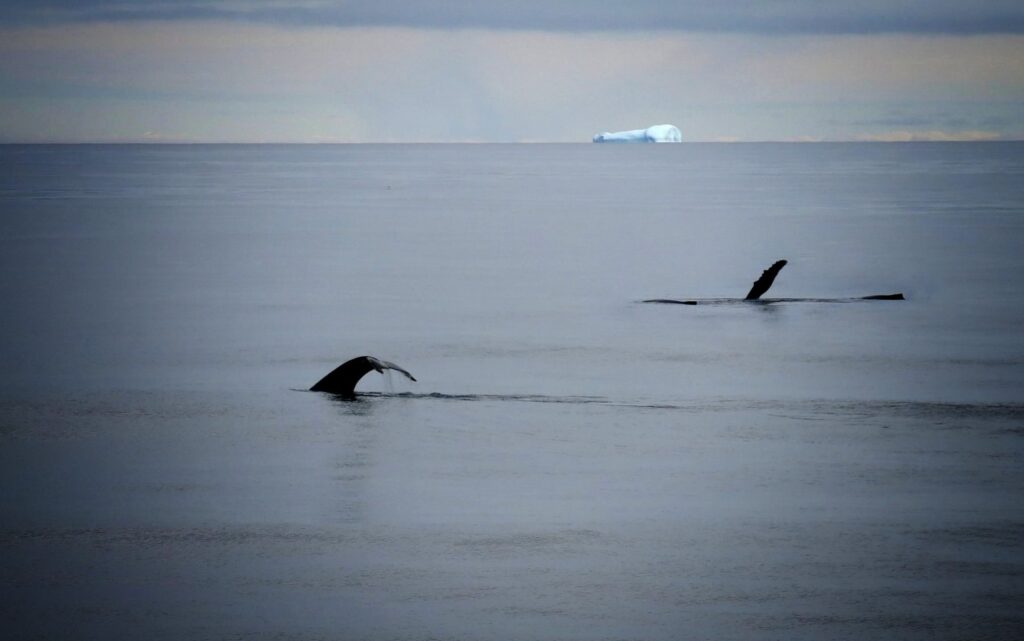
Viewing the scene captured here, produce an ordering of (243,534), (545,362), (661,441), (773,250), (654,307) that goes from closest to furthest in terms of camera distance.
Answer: (243,534), (661,441), (545,362), (654,307), (773,250)

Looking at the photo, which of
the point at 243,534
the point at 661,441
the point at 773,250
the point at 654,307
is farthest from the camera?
the point at 773,250

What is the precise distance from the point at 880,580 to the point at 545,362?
34.8 ft

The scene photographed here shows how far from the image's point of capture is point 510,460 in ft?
48.2

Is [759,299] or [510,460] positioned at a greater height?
[759,299]

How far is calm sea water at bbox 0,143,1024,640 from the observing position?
34.1ft

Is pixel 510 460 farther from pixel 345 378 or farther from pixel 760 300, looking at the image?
pixel 760 300

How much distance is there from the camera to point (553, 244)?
158 ft

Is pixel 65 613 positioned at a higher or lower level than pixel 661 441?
lower

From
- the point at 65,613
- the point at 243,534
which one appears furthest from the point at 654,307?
the point at 65,613

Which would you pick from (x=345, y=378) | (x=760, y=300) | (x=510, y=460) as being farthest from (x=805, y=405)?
(x=760, y=300)

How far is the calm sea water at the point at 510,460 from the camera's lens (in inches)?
409

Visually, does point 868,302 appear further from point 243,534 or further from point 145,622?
point 145,622

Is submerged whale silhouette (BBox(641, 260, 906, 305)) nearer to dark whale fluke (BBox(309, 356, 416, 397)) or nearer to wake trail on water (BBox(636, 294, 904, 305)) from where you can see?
wake trail on water (BBox(636, 294, 904, 305))

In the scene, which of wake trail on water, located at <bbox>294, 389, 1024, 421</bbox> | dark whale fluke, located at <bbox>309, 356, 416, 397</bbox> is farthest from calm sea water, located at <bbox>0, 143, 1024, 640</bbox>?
dark whale fluke, located at <bbox>309, 356, 416, 397</bbox>
